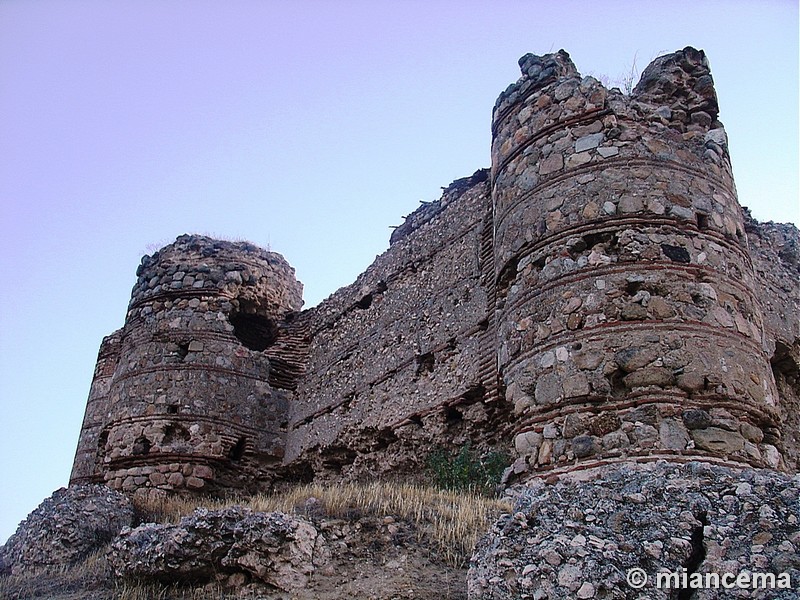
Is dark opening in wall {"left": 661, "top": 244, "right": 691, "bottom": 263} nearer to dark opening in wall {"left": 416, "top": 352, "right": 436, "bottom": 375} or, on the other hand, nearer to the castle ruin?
the castle ruin

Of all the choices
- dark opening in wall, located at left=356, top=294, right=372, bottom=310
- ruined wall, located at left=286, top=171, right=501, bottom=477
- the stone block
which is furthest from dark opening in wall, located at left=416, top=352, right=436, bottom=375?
the stone block

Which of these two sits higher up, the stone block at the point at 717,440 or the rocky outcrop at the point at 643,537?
the stone block at the point at 717,440

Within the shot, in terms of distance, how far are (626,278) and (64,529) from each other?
6.12 meters

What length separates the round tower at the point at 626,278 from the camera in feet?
18.9

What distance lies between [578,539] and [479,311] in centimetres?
529

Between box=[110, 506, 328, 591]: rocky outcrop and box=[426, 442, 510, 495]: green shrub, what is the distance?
2475mm

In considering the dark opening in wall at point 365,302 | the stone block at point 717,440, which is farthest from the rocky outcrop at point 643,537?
the dark opening in wall at point 365,302

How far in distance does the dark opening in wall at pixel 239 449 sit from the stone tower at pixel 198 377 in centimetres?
2

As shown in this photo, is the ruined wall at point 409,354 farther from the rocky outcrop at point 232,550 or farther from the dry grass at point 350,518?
the rocky outcrop at point 232,550

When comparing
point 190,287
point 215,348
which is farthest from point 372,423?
point 190,287

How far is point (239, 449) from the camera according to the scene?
11.8m

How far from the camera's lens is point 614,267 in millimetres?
6371

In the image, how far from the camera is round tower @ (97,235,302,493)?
1127 centimetres

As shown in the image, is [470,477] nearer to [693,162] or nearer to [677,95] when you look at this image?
[693,162]
